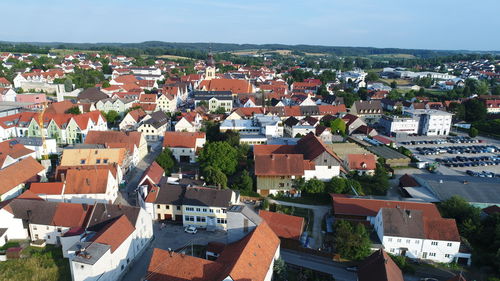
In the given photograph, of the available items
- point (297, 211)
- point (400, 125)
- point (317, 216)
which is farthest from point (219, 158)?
point (400, 125)

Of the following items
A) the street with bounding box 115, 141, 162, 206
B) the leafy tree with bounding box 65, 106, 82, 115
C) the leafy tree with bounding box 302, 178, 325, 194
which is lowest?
the street with bounding box 115, 141, 162, 206

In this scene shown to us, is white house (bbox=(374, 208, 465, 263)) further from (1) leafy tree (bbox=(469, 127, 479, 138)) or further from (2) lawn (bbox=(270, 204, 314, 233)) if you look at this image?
(1) leafy tree (bbox=(469, 127, 479, 138))

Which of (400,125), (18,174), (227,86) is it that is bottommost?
(18,174)

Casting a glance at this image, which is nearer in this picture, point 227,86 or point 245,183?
point 245,183

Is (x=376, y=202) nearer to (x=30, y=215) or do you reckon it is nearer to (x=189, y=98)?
(x=30, y=215)

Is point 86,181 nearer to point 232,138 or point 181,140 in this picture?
point 181,140

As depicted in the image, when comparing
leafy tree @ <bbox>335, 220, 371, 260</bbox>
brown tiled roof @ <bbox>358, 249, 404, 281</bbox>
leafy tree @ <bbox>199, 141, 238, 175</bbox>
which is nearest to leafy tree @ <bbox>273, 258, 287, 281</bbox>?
leafy tree @ <bbox>335, 220, 371, 260</bbox>

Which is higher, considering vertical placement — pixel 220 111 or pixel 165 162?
pixel 220 111
